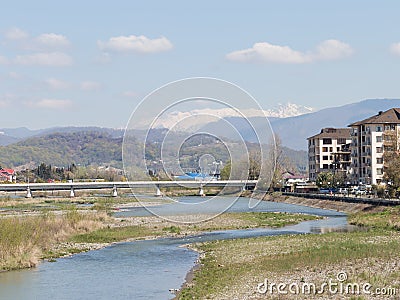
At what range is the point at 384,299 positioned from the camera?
23406mm

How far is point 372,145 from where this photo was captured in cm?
10888

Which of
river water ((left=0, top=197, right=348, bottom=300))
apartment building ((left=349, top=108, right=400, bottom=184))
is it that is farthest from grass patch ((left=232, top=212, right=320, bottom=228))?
apartment building ((left=349, top=108, right=400, bottom=184))

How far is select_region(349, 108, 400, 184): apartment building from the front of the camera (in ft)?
354

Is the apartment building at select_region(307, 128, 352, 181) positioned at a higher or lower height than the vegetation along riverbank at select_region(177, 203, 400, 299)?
higher

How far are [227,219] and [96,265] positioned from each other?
112 ft

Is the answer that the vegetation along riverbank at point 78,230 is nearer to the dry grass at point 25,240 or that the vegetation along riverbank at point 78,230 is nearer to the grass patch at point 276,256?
the dry grass at point 25,240

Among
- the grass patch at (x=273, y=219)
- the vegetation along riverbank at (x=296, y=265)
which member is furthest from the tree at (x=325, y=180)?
the vegetation along riverbank at (x=296, y=265)

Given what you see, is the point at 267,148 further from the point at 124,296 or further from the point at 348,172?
the point at 124,296
